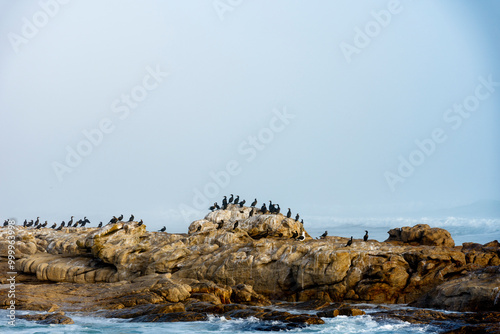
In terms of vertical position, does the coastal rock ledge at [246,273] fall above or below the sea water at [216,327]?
above

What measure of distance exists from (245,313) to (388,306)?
849cm

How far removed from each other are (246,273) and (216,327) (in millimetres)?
9412

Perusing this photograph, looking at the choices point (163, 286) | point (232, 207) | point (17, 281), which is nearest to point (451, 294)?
point (163, 286)

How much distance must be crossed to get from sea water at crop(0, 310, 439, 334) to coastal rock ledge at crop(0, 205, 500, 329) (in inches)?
30.9

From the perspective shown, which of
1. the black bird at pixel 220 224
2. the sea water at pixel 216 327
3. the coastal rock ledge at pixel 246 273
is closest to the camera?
the sea water at pixel 216 327

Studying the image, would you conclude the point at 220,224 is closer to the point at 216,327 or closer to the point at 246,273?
the point at 246,273

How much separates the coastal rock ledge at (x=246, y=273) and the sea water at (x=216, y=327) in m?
0.79

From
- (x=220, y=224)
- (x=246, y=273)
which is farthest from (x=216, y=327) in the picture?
(x=220, y=224)

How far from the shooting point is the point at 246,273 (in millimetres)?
31984

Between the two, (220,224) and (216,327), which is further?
(220,224)

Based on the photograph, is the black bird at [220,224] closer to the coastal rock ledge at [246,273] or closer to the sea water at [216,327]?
the coastal rock ledge at [246,273]

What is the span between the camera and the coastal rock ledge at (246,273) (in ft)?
82.7

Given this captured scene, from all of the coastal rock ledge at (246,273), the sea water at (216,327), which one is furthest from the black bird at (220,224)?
the sea water at (216,327)

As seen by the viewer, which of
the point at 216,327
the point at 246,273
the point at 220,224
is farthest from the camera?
the point at 220,224
